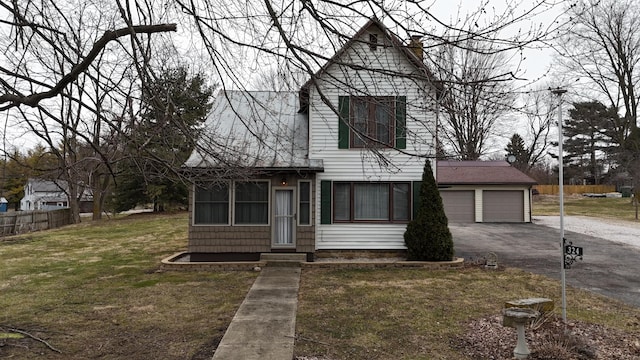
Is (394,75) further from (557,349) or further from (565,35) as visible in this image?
(557,349)

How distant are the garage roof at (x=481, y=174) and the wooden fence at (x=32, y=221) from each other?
70.0ft

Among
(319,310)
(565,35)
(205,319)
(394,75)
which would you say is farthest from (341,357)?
(565,35)

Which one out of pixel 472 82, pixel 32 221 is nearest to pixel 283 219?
pixel 472 82

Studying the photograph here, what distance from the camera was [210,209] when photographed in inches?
425

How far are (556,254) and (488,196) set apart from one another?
10.7 m

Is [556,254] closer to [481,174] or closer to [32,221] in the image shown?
[481,174]

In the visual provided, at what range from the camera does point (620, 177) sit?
3853 centimetres

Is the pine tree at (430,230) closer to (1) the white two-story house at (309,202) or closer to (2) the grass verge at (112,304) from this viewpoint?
(1) the white two-story house at (309,202)

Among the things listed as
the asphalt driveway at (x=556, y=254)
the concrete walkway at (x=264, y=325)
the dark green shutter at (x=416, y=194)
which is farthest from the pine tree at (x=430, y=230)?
the concrete walkway at (x=264, y=325)

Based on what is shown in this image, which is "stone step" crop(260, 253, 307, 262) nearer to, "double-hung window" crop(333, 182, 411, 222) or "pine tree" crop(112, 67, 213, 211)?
"double-hung window" crop(333, 182, 411, 222)

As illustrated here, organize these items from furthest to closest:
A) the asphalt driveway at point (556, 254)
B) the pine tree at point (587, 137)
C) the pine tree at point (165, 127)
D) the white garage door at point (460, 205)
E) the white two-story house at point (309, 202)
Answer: the pine tree at point (587, 137), the white garage door at point (460, 205), the white two-story house at point (309, 202), the asphalt driveway at point (556, 254), the pine tree at point (165, 127)

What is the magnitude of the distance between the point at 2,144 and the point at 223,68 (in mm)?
3006

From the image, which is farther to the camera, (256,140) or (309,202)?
(309,202)

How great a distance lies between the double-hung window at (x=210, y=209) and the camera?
1074 centimetres
